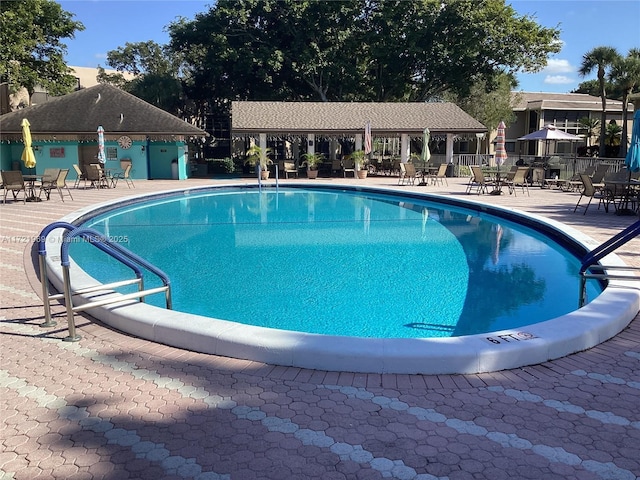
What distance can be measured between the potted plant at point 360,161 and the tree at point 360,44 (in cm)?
942

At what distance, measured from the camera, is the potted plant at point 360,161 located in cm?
2597

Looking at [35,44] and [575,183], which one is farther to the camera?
[35,44]

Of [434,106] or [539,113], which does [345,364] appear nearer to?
[434,106]

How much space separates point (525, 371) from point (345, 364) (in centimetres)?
141

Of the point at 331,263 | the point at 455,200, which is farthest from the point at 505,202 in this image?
the point at 331,263

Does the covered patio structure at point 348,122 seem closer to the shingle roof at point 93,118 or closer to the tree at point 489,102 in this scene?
the shingle roof at point 93,118

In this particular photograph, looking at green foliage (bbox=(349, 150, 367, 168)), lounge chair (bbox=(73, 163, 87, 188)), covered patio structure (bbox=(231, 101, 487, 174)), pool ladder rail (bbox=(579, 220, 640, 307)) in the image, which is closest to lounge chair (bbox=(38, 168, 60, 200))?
lounge chair (bbox=(73, 163, 87, 188))

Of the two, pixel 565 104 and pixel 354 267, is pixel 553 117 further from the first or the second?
pixel 354 267

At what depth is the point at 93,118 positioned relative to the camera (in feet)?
85.2

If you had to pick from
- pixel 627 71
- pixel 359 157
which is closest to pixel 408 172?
pixel 359 157

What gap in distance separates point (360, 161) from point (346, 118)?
11.4ft

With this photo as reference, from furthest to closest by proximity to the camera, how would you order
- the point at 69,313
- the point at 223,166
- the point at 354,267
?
the point at 223,166
the point at 354,267
the point at 69,313

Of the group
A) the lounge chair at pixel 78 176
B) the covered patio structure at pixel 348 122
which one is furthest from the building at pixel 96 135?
the covered patio structure at pixel 348 122

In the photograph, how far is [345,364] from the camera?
3990mm
